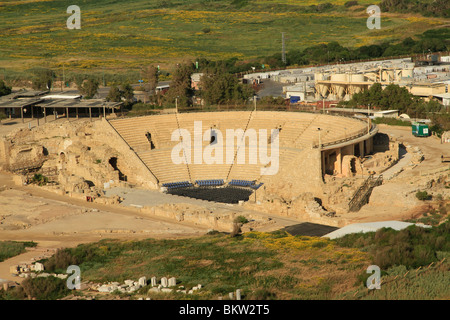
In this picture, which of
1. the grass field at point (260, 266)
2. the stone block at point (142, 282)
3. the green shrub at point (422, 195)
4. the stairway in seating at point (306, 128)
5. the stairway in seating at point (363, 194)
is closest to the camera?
the grass field at point (260, 266)

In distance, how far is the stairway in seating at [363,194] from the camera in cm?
5934

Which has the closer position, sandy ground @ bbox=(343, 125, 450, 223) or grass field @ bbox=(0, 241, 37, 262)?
grass field @ bbox=(0, 241, 37, 262)

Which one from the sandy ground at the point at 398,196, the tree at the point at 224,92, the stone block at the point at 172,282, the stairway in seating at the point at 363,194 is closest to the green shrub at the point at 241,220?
the sandy ground at the point at 398,196

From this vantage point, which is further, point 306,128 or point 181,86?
point 181,86

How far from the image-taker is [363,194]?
6056cm

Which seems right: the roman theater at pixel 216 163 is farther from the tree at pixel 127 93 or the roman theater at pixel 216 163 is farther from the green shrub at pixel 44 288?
the green shrub at pixel 44 288

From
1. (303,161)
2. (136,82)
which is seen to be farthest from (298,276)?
(136,82)

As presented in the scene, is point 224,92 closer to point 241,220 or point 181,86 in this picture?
point 181,86

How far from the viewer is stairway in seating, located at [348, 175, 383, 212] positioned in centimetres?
5934

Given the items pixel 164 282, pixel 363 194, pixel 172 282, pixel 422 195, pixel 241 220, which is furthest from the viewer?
pixel 363 194

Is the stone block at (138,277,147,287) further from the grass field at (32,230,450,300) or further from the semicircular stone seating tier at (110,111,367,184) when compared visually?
the semicircular stone seating tier at (110,111,367,184)

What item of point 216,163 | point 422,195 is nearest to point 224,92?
point 216,163

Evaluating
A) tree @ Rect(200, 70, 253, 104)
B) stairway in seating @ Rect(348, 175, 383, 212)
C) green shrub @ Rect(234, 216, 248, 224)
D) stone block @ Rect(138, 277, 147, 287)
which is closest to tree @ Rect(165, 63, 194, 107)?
tree @ Rect(200, 70, 253, 104)
